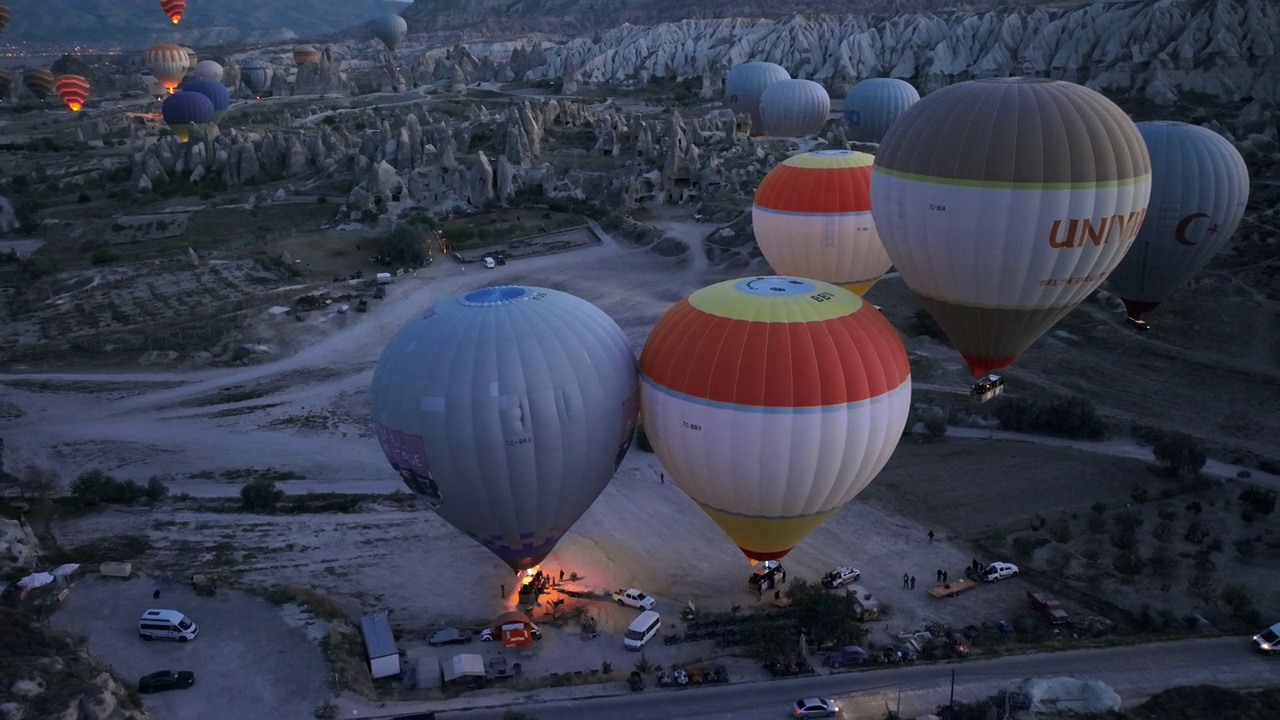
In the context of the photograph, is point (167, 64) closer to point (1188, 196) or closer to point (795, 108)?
point (795, 108)

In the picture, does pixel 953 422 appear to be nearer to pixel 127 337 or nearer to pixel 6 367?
pixel 127 337

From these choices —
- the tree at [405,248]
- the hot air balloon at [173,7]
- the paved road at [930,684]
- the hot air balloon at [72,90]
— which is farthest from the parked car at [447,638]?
the hot air balloon at [173,7]

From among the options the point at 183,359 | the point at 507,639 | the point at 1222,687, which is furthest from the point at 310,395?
the point at 1222,687

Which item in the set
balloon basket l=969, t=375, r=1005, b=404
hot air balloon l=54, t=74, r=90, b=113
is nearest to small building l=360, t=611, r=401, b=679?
balloon basket l=969, t=375, r=1005, b=404

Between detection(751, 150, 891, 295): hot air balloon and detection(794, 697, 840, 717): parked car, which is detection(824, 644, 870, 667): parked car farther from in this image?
detection(751, 150, 891, 295): hot air balloon

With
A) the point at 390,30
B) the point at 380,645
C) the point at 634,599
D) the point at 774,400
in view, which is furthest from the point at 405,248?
the point at 390,30
